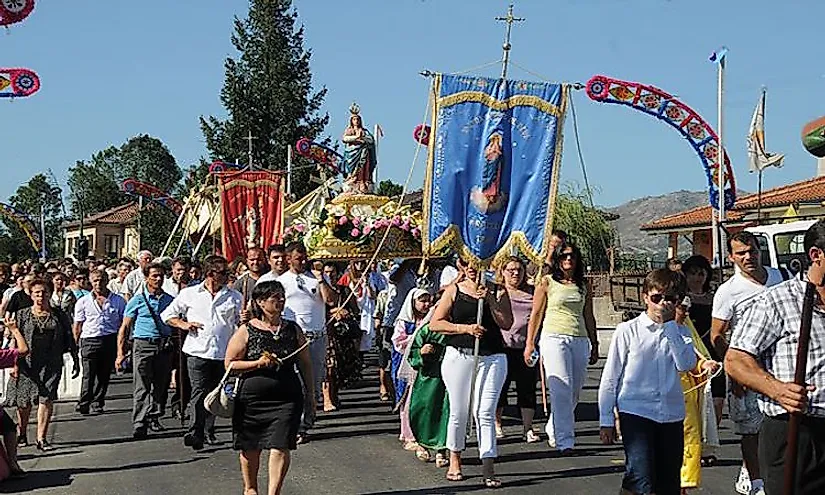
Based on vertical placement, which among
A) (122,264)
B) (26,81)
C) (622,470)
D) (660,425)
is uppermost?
(26,81)

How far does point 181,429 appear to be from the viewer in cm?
1183

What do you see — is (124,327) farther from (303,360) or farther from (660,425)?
(660,425)

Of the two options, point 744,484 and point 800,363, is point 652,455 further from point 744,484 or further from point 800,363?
point 800,363

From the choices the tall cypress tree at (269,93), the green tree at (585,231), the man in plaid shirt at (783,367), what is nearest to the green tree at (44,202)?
the tall cypress tree at (269,93)

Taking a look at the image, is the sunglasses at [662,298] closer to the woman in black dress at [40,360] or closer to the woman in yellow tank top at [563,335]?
the woman in yellow tank top at [563,335]

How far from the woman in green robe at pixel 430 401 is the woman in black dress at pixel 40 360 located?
11.6 ft

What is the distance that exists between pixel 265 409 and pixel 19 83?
1015 cm

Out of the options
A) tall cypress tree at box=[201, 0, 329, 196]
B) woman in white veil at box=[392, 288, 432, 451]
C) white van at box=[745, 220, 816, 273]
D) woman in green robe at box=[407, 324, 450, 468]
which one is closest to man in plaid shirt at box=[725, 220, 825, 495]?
woman in green robe at box=[407, 324, 450, 468]

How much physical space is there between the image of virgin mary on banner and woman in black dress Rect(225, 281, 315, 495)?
7.84 ft

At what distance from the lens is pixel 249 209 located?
1675cm

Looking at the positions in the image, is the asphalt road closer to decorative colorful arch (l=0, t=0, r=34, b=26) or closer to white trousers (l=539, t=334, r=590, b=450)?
white trousers (l=539, t=334, r=590, b=450)

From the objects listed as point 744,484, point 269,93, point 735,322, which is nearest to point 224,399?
point 735,322

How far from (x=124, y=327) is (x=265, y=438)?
4.72 m

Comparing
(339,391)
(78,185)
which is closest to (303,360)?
(339,391)
